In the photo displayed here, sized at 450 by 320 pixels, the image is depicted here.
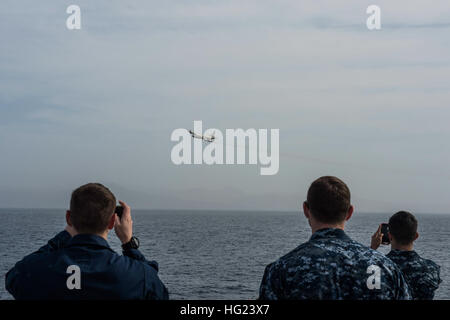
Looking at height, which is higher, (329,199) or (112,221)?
(329,199)

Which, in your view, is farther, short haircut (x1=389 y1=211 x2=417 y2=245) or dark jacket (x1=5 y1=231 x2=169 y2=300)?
short haircut (x1=389 y1=211 x2=417 y2=245)

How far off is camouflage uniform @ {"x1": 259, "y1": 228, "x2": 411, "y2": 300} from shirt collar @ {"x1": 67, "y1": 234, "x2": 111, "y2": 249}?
167 centimetres

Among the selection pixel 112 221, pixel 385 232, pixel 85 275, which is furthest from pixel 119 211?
pixel 385 232

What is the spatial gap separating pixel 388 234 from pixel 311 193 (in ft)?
9.29

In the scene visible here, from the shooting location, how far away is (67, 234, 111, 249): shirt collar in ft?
16.9

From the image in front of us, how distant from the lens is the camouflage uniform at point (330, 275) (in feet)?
16.9

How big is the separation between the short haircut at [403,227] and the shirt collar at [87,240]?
4.32 metres

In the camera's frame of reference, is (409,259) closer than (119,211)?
No

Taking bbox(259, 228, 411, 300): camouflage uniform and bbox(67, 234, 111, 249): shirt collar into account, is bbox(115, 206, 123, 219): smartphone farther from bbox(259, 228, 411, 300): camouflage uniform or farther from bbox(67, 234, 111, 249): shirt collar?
bbox(259, 228, 411, 300): camouflage uniform

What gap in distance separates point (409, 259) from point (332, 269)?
2847mm

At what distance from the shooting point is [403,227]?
7.58 metres

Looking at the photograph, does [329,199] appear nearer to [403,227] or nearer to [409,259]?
[403,227]

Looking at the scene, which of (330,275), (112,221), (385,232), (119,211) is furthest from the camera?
(385,232)

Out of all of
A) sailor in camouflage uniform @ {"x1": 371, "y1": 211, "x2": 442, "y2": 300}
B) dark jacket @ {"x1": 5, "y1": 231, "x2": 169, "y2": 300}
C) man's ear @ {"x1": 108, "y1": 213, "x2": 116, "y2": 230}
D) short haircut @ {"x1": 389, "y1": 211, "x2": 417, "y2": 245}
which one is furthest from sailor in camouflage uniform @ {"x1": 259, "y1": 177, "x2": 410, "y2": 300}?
short haircut @ {"x1": 389, "y1": 211, "x2": 417, "y2": 245}
